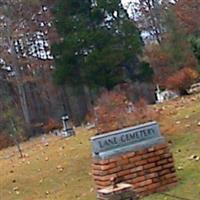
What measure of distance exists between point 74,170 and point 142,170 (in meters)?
2.94

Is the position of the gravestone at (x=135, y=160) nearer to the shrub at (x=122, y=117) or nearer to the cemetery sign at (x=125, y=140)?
the cemetery sign at (x=125, y=140)

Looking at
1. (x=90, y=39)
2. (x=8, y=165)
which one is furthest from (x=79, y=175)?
(x=90, y=39)

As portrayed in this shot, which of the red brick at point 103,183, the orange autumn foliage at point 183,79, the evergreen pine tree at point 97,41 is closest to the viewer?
the red brick at point 103,183

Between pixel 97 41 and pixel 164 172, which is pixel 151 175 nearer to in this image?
pixel 164 172

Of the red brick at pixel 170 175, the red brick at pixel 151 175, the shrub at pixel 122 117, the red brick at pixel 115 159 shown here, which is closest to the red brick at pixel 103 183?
the red brick at pixel 115 159

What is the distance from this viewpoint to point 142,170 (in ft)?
22.1

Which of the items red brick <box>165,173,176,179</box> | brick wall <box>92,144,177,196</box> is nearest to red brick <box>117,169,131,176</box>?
brick wall <box>92,144,177,196</box>

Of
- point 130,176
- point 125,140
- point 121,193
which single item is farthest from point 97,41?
point 121,193

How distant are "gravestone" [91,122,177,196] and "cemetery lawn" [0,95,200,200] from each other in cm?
20

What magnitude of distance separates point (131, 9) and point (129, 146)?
2523 cm

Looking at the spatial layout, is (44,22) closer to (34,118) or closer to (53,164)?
(34,118)

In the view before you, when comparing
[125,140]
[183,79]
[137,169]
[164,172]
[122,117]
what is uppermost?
[183,79]

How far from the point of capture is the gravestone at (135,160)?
6680 mm

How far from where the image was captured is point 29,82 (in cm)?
2827
